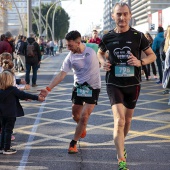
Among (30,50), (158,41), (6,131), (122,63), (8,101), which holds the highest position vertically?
(158,41)

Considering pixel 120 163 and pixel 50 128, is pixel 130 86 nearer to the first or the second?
pixel 120 163

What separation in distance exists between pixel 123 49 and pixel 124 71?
0.26 meters

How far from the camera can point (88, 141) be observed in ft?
27.5

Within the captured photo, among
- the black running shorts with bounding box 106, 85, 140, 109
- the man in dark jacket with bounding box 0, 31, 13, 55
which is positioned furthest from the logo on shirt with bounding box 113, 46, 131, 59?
the man in dark jacket with bounding box 0, 31, 13, 55

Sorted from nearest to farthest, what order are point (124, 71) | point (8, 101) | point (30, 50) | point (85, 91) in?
1. point (124, 71)
2. point (85, 91)
3. point (8, 101)
4. point (30, 50)

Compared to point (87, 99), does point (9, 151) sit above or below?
below

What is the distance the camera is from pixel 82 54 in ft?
24.1

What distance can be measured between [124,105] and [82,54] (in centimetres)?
108

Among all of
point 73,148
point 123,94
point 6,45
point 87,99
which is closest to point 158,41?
point 6,45

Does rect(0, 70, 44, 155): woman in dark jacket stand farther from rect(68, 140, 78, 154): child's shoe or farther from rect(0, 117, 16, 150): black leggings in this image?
rect(68, 140, 78, 154): child's shoe

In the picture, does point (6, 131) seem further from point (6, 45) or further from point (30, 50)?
point (30, 50)

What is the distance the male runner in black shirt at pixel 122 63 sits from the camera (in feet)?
20.7

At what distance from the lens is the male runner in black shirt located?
630 centimetres

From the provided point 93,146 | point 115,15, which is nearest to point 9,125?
point 93,146
